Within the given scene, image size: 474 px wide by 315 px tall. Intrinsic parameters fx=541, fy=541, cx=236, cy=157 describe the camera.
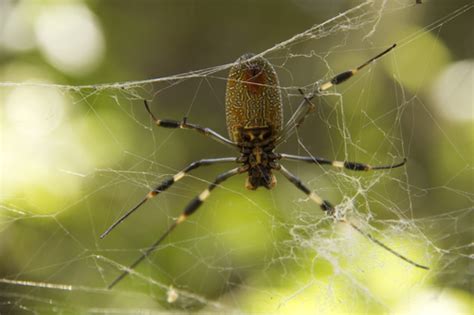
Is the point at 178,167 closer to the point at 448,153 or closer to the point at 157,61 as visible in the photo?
the point at 157,61

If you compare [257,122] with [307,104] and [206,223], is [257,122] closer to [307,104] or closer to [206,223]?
[307,104]

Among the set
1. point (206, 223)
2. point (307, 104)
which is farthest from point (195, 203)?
point (307, 104)

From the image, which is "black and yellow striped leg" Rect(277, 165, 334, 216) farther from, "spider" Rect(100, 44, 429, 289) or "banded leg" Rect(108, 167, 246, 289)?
"banded leg" Rect(108, 167, 246, 289)

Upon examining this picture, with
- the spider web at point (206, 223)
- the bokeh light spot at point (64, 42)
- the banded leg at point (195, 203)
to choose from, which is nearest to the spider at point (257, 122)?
the banded leg at point (195, 203)

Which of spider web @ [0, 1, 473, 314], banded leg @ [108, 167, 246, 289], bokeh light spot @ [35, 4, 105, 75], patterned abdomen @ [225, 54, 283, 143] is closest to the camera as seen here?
patterned abdomen @ [225, 54, 283, 143]

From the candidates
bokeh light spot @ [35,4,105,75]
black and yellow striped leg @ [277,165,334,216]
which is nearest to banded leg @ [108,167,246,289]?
black and yellow striped leg @ [277,165,334,216]

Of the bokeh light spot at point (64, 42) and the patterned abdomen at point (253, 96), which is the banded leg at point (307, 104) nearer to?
the patterned abdomen at point (253, 96)
